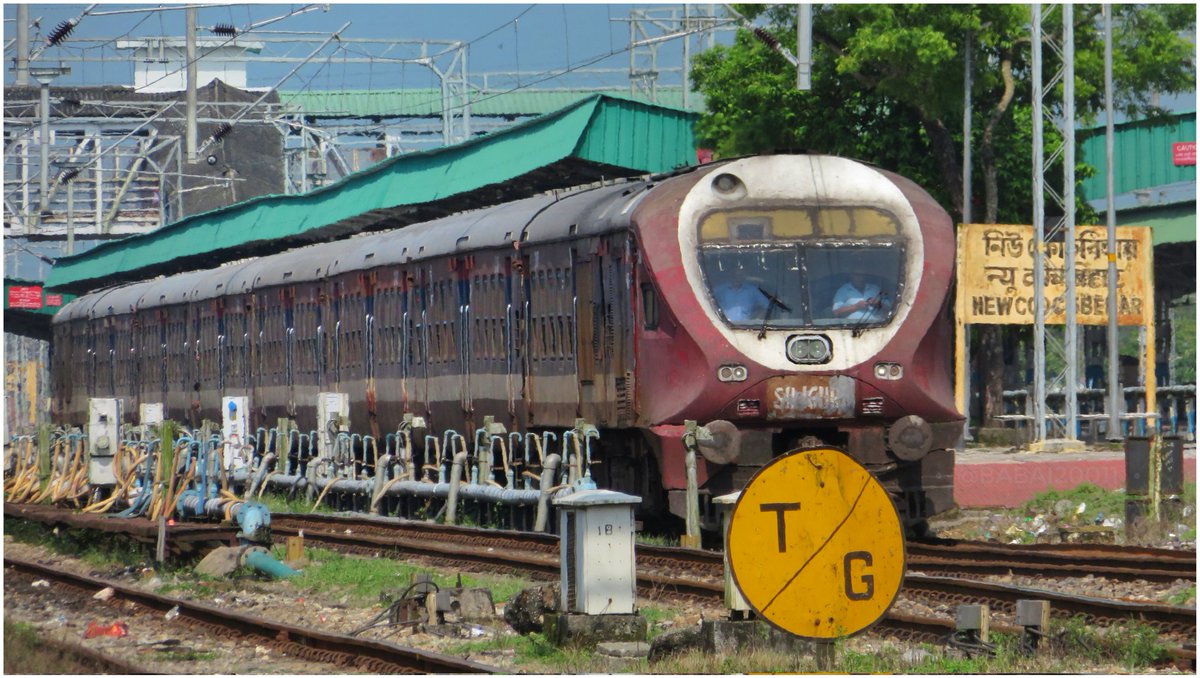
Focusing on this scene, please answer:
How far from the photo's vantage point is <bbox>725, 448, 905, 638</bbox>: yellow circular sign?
26.7 feet

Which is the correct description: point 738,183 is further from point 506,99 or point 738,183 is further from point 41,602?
point 506,99

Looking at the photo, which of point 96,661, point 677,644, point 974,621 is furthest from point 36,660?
point 974,621

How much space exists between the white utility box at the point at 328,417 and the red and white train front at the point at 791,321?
9182mm

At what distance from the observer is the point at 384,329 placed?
2527 cm

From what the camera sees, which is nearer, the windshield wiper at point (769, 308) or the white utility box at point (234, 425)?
the windshield wiper at point (769, 308)

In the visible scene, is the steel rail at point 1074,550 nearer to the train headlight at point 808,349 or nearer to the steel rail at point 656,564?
the train headlight at point 808,349

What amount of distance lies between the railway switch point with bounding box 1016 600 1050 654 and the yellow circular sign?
229 centimetres

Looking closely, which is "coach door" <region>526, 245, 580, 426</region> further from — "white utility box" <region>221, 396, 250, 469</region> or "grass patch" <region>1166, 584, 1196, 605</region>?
"white utility box" <region>221, 396, 250, 469</region>

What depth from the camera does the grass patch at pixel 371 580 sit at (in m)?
Answer: 14.3

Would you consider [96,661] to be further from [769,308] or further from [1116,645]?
[769,308]

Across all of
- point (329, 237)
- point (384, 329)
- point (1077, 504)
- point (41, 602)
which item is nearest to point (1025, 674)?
point (41, 602)

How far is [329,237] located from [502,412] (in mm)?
19733

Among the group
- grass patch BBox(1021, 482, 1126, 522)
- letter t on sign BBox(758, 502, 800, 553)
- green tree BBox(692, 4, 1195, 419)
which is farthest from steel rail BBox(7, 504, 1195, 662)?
green tree BBox(692, 4, 1195, 419)

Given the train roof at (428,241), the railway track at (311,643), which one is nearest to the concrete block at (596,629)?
the railway track at (311,643)
